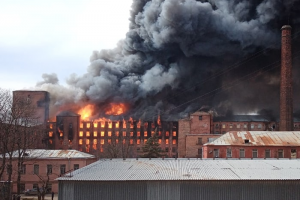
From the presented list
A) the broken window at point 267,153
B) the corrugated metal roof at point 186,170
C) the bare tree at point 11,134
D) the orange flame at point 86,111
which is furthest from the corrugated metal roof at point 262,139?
the orange flame at point 86,111

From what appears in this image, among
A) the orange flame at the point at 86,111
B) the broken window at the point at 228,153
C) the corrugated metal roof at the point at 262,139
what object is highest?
the orange flame at the point at 86,111

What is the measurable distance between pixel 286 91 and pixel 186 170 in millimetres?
41834

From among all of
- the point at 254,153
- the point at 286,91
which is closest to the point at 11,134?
the point at 254,153

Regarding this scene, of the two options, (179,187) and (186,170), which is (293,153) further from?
(179,187)

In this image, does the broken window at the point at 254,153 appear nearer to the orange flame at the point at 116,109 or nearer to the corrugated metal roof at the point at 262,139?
the corrugated metal roof at the point at 262,139

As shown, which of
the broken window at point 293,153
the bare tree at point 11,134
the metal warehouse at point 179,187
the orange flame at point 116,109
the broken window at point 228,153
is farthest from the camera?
the orange flame at point 116,109

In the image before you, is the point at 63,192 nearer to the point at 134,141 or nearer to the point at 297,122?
the point at 134,141

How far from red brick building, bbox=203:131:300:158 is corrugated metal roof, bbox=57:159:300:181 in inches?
585

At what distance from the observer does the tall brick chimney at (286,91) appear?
6106 cm

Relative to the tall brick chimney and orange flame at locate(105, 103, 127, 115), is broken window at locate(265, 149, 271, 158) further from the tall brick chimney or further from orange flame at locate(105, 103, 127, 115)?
orange flame at locate(105, 103, 127, 115)

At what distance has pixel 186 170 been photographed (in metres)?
25.7

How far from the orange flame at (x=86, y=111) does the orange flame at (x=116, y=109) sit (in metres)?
3.83

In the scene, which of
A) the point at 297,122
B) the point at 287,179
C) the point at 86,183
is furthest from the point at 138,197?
the point at 297,122

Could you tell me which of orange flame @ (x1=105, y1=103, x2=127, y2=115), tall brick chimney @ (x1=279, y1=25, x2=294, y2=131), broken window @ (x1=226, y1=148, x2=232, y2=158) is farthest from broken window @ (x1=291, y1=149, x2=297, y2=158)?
orange flame @ (x1=105, y1=103, x2=127, y2=115)
